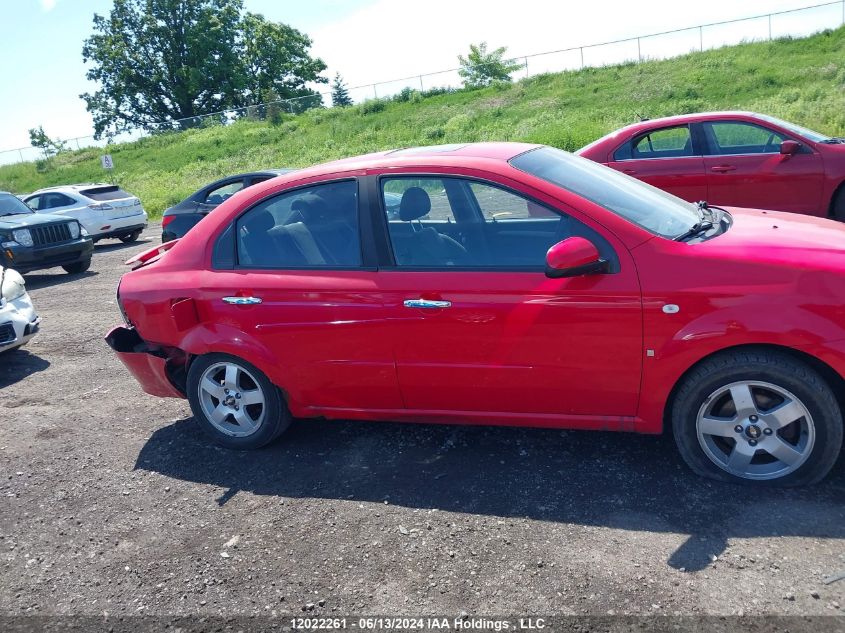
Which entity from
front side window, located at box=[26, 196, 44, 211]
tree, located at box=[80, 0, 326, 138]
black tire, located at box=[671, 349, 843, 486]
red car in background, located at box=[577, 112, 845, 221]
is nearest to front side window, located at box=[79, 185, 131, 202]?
front side window, located at box=[26, 196, 44, 211]

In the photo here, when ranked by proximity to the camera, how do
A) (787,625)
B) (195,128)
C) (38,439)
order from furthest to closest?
(195,128), (38,439), (787,625)

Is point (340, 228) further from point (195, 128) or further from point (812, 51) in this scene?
point (195, 128)

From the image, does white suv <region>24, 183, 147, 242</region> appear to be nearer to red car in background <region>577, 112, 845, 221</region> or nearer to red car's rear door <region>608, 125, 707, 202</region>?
red car in background <region>577, 112, 845, 221</region>

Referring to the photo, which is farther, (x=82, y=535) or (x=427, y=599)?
(x=82, y=535)

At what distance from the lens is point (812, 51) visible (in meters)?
30.0

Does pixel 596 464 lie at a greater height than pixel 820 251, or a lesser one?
lesser

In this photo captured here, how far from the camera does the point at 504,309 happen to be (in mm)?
3904

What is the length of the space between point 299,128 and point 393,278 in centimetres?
3651

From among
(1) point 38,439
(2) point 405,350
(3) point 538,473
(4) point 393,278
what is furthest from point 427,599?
(1) point 38,439

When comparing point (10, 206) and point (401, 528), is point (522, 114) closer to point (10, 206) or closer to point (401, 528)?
point (10, 206)

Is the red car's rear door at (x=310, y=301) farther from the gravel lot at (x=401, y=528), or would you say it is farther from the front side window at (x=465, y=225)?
the gravel lot at (x=401, y=528)

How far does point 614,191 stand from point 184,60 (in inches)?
2452

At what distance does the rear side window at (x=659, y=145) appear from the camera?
920cm

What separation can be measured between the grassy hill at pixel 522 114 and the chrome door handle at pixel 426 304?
19750 millimetres
